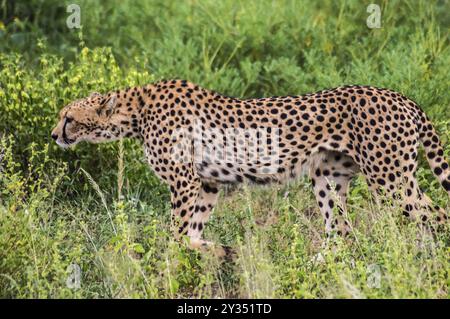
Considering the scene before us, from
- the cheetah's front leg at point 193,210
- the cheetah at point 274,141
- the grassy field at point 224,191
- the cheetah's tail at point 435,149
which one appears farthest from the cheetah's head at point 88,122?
the cheetah's tail at point 435,149

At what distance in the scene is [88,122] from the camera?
6.70 m

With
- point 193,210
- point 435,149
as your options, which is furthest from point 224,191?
point 435,149

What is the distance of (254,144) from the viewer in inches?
253

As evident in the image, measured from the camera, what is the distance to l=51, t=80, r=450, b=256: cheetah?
6.27 metres

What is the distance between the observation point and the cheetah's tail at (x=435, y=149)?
6402 millimetres

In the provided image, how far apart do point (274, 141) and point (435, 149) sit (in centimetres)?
98

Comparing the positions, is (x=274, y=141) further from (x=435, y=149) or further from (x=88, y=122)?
(x=88, y=122)

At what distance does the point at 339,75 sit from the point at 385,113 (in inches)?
79.5

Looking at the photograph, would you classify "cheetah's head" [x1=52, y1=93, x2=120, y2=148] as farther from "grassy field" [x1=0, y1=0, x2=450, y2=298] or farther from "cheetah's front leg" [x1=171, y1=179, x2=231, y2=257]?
"cheetah's front leg" [x1=171, y1=179, x2=231, y2=257]

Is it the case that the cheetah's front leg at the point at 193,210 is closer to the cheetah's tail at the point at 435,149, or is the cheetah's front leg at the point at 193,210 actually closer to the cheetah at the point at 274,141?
the cheetah at the point at 274,141

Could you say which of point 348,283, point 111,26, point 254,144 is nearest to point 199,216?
point 254,144

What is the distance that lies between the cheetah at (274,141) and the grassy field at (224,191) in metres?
0.20

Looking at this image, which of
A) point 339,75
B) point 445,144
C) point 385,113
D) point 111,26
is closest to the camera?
point 385,113

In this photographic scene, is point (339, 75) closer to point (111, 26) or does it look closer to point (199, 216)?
point (199, 216)
